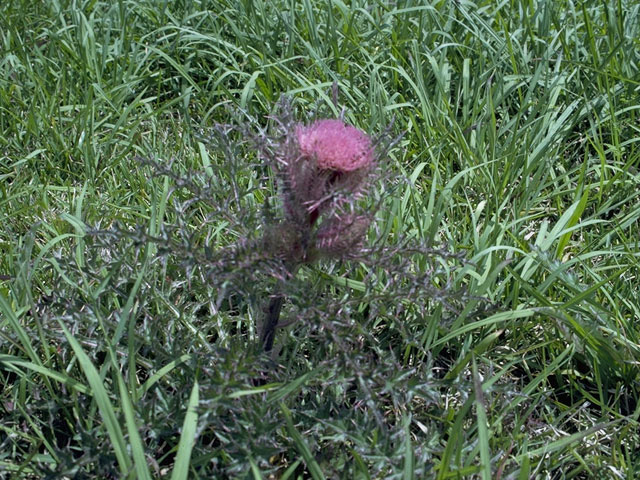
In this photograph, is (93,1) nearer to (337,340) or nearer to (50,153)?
(50,153)

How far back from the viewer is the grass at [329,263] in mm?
1712

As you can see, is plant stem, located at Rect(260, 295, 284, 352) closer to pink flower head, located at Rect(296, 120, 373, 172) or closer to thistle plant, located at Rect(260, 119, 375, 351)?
thistle plant, located at Rect(260, 119, 375, 351)

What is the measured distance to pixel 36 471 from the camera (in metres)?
1.65

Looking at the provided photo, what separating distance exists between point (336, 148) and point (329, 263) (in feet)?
1.63

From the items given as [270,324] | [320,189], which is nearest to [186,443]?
[270,324]

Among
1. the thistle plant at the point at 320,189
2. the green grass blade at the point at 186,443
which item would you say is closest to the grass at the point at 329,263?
the green grass blade at the point at 186,443

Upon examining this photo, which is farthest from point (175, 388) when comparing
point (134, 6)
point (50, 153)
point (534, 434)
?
point (134, 6)

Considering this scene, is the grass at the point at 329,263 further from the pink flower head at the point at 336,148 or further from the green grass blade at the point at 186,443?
the pink flower head at the point at 336,148

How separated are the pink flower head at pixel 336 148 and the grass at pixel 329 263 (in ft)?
0.90

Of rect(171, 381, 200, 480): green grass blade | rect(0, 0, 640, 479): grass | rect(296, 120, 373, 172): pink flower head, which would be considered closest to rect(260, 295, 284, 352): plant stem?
rect(0, 0, 640, 479): grass

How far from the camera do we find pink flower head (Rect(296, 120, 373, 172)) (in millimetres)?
1558

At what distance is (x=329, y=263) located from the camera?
1989 mm

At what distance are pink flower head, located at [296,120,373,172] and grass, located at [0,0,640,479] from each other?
28 cm

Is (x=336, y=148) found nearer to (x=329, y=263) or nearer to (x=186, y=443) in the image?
(x=329, y=263)
